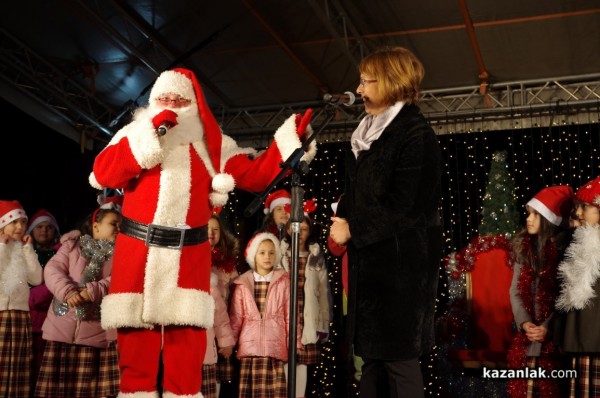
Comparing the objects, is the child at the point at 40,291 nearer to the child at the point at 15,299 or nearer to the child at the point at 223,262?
the child at the point at 15,299

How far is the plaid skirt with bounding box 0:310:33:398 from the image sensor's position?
451 cm

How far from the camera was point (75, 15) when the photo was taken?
20.7ft

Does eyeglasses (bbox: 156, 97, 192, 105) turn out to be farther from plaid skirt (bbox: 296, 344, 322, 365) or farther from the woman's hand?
plaid skirt (bbox: 296, 344, 322, 365)

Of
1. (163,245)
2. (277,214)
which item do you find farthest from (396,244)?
(277,214)

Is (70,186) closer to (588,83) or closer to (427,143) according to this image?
(588,83)

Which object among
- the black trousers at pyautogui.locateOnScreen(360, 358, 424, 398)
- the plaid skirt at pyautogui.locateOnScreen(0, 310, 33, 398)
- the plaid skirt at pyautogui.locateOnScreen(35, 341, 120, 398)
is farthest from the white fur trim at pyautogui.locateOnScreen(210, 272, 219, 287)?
the black trousers at pyautogui.locateOnScreen(360, 358, 424, 398)

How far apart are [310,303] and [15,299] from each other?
6.79 ft

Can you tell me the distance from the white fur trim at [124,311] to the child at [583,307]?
218 centimetres

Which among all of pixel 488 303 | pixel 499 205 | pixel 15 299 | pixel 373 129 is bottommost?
pixel 15 299

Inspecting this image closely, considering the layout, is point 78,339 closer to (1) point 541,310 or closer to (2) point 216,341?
(2) point 216,341

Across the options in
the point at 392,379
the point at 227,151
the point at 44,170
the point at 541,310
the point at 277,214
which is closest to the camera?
the point at 392,379

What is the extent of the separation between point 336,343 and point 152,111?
176 inches

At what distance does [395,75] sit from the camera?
2.56 meters

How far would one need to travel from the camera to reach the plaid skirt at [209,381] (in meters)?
4.54
